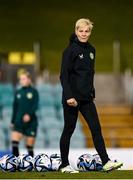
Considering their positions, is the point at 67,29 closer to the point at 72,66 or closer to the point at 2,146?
the point at 2,146

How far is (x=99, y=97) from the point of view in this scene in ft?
59.4

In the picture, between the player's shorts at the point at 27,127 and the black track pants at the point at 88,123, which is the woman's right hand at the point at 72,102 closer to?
the black track pants at the point at 88,123

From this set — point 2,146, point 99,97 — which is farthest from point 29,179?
point 99,97

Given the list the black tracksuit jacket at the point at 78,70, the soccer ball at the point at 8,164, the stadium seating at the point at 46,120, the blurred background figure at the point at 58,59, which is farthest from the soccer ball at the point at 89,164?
the stadium seating at the point at 46,120

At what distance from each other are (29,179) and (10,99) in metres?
9.34

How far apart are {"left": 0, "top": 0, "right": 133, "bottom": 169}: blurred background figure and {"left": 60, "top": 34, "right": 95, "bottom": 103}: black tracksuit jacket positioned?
170 inches

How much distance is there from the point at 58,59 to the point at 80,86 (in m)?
13.0

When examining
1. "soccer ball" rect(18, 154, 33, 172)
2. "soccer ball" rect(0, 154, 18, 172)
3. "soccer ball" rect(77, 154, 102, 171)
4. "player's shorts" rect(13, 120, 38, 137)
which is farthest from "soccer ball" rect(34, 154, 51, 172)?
"player's shorts" rect(13, 120, 38, 137)

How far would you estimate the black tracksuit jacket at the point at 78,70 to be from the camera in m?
7.16

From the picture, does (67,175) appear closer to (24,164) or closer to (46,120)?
(24,164)

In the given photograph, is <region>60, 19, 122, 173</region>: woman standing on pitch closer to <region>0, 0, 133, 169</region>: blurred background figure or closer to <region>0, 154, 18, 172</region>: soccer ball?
<region>0, 154, 18, 172</region>: soccer ball

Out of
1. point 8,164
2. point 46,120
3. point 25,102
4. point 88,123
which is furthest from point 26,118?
point 88,123

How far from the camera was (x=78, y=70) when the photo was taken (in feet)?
23.7

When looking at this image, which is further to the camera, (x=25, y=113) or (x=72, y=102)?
(x=25, y=113)
